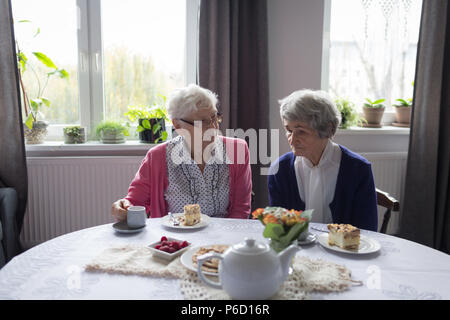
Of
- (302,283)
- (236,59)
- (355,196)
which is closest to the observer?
(302,283)

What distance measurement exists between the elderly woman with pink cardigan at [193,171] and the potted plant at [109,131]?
3.54 feet

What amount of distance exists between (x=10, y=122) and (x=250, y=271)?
2286 millimetres

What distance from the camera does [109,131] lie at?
281 cm

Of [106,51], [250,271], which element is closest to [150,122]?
[106,51]

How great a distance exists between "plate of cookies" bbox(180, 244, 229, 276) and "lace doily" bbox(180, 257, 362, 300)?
3 cm

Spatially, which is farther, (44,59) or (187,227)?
(44,59)

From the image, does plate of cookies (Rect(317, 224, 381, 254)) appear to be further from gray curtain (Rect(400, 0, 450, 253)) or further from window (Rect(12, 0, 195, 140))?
window (Rect(12, 0, 195, 140))

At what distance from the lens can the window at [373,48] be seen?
3107 millimetres

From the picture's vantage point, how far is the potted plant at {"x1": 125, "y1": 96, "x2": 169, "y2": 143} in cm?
280

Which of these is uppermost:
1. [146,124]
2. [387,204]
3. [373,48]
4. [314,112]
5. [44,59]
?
[373,48]

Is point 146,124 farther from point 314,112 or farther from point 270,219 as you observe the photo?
point 270,219

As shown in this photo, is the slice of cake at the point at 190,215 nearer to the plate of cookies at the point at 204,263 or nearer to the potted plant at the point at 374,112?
the plate of cookies at the point at 204,263
